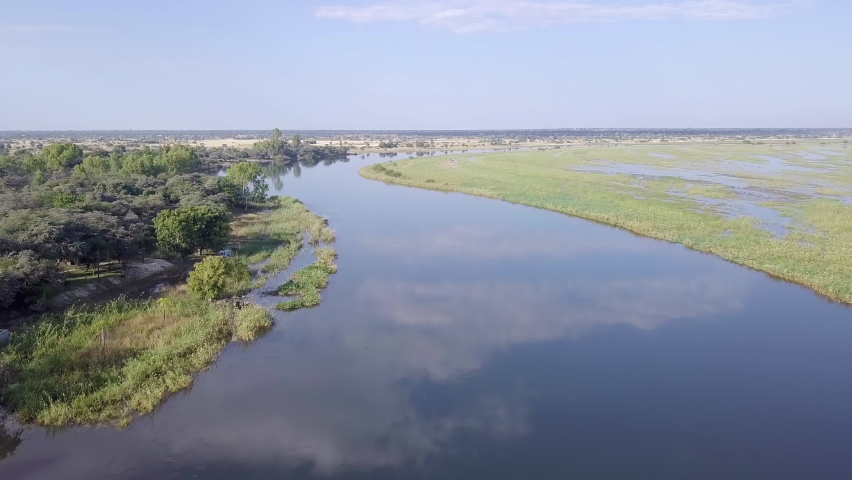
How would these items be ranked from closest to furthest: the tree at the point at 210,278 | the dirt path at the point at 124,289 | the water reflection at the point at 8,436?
1. the water reflection at the point at 8,436
2. the dirt path at the point at 124,289
3. the tree at the point at 210,278

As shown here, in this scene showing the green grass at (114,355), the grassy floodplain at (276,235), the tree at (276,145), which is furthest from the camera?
the tree at (276,145)

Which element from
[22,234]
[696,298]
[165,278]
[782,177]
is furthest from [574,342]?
[782,177]

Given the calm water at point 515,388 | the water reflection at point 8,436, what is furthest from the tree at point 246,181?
the water reflection at point 8,436

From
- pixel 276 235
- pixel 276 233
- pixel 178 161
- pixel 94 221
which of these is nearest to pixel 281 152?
pixel 178 161

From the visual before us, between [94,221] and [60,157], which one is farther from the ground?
[60,157]

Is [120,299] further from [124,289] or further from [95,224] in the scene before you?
[95,224]

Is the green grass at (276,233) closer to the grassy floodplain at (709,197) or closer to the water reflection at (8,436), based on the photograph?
the water reflection at (8,436)

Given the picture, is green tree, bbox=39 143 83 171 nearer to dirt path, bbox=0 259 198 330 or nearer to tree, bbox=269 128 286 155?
dirt path, bbox=0 259 198 330
